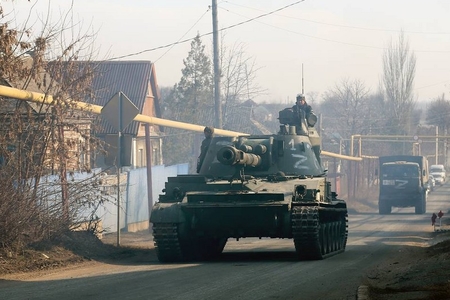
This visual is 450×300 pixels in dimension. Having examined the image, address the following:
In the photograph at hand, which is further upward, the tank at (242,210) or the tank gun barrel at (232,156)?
the tank gun barrel at (232,156)

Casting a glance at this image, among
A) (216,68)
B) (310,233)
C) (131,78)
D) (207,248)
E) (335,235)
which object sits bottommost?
(207,248)

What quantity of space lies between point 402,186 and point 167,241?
30.3 meters

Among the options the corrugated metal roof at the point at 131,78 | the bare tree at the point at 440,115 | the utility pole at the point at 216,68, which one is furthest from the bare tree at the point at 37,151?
the bare tree at the point at 440,115

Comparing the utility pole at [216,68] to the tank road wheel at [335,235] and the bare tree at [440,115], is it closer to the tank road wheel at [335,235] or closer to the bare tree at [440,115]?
the tank road wheel at [335,235]

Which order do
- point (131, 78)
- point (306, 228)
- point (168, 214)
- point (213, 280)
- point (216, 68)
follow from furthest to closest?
point (131, 78)
point (216, 68)
point (168, 214)
point (306, 228)
point (213, 280)

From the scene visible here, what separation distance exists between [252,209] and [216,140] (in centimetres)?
298

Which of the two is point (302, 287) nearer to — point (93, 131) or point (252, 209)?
point (252, 209)

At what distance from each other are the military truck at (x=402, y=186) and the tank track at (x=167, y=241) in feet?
96.7

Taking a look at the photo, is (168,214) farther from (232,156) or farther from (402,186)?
(402,186)

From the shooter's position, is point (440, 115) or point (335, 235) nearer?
point (335, 235)

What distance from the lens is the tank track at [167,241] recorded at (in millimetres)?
13500

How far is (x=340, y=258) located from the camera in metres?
14.5

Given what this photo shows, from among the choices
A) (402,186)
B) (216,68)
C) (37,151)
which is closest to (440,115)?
(402,186)

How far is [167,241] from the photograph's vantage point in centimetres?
1359
